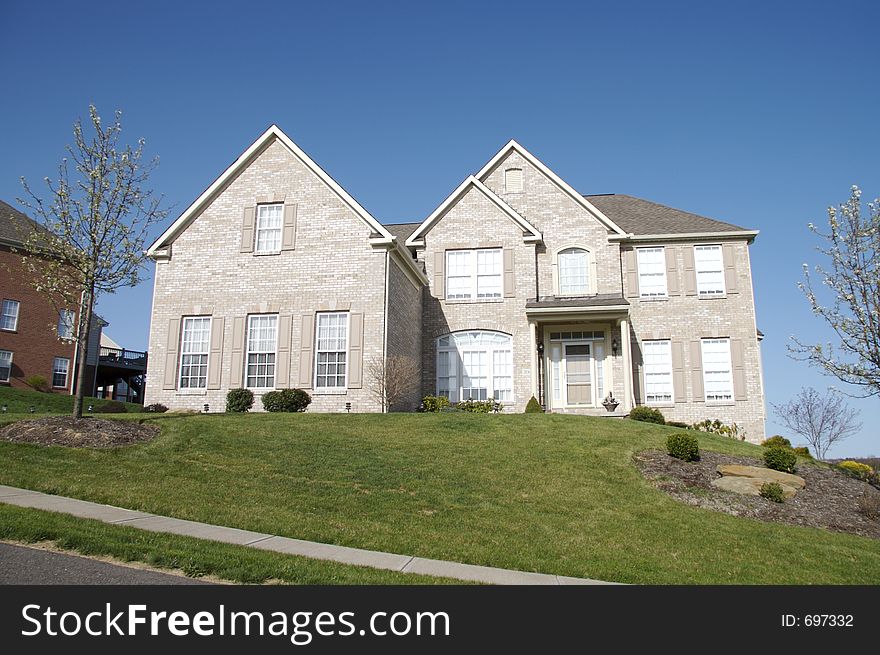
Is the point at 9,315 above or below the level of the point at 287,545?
above

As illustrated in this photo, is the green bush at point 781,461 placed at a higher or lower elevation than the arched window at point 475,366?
lower

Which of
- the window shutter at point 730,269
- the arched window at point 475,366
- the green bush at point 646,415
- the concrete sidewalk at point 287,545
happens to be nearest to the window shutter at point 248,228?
the arched window at point 475,366

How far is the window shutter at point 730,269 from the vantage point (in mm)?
24766

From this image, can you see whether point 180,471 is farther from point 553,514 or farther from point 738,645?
point 738,645

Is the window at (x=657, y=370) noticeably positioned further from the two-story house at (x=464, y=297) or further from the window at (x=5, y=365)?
the window at (x=5, y=365)

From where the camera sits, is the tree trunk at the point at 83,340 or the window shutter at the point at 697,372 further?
the window shutter at the point at 697,372

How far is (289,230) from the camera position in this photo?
72.7 ft

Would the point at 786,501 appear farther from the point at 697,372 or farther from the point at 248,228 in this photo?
the point at 248,228

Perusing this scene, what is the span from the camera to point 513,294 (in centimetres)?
2478

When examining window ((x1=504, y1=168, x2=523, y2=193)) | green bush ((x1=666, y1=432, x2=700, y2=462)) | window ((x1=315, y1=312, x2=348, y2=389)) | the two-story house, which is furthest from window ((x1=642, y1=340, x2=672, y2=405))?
window ((x1=315, y1=312, x2=348, y2=389))

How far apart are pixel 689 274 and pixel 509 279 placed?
22.5 feet

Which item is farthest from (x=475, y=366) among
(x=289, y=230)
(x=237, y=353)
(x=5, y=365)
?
(x=5, y=365)

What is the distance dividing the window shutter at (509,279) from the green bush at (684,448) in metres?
10.7

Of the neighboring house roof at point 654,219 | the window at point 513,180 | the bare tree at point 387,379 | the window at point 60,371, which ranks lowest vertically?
the bare tree at point 387,379
